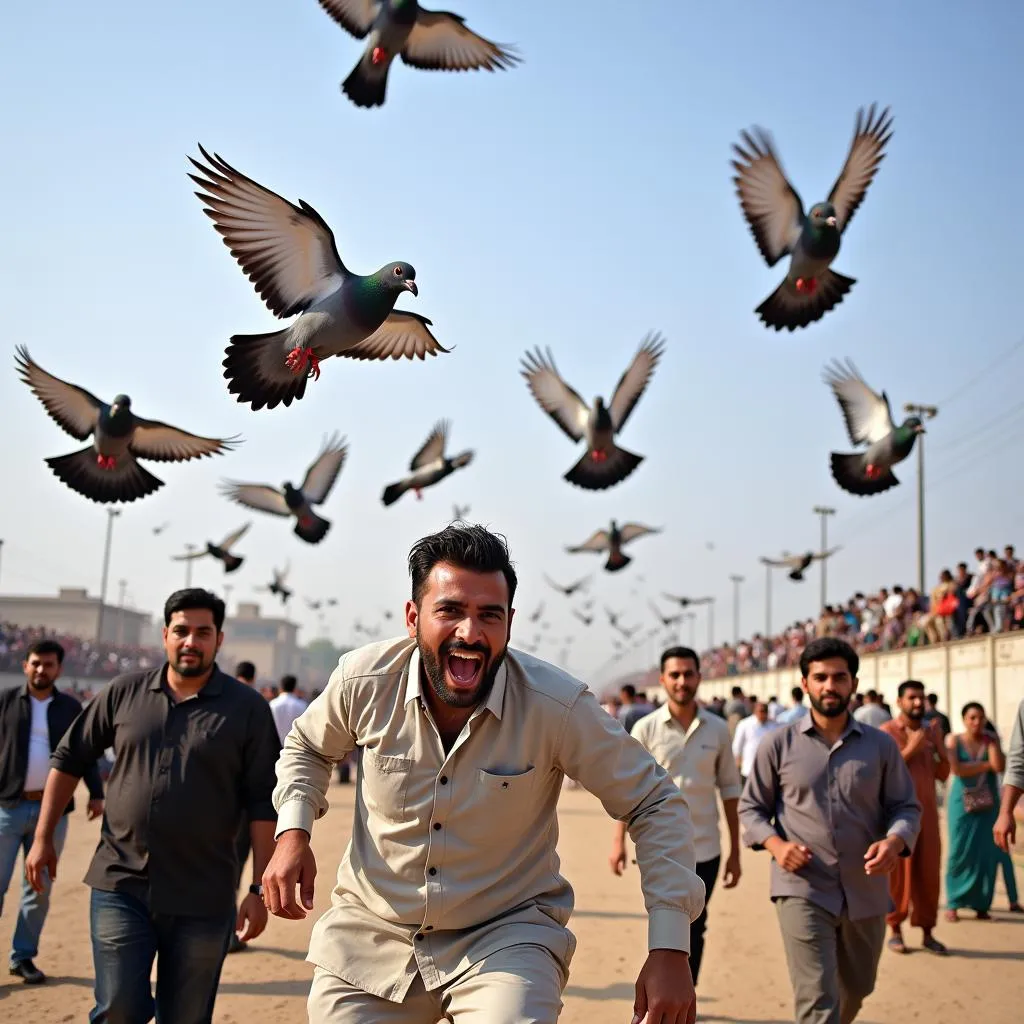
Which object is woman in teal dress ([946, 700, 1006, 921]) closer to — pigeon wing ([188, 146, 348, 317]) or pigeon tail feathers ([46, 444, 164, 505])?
pigeon tail feathers ([46, 444, 164, 505])

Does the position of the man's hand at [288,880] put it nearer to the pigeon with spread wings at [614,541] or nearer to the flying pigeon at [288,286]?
the flying pigeon at [288,286]


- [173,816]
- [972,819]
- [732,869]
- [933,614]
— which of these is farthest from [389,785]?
[933,614]

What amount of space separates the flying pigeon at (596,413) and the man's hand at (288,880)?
23.8 feet

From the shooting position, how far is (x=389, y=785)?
132 inches

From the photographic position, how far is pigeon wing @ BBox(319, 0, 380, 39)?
601cm

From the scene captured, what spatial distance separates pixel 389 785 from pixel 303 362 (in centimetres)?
159

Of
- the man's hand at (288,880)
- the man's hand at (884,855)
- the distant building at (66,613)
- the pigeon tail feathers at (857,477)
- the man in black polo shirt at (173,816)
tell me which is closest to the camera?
the man's hand at (288,880)

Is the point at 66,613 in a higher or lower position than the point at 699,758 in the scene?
higher

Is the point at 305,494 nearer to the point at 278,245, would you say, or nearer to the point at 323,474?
the point at 323,474

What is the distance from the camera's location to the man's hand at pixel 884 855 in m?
5.16

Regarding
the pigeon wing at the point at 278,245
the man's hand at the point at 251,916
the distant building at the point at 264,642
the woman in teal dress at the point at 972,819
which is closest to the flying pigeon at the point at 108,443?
the pigeon wing at the point at 278,245

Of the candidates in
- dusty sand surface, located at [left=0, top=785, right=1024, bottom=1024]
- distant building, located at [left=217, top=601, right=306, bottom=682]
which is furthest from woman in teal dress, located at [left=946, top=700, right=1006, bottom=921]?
distant building, located at [left=217, top=601, right=306, bottom=682]

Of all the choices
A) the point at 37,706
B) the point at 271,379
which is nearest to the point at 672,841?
the point at 271,379

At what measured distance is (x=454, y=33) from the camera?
7.20 meters
